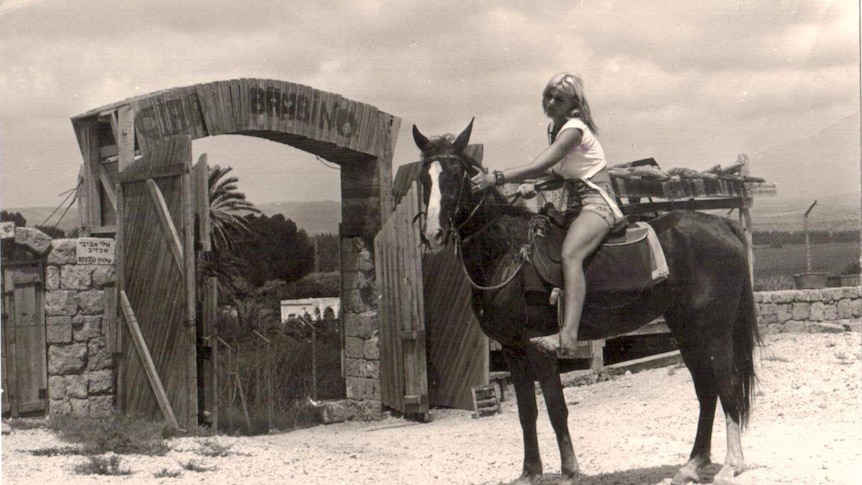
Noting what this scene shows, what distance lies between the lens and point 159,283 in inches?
349

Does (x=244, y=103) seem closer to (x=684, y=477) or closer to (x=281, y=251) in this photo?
(x=684, y=477)

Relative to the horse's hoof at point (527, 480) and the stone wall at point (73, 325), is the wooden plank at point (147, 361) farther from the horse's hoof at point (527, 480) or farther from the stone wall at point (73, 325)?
the horse's hoof at point (527, 480)

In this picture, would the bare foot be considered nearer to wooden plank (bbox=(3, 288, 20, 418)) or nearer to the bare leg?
the bare leg

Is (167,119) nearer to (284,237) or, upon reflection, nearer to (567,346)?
(567,346)

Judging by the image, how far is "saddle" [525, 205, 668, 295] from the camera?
5.56 meters

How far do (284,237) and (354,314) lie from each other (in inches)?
877

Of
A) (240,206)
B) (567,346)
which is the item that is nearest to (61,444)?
(567,346)

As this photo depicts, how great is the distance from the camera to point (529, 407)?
225 inches

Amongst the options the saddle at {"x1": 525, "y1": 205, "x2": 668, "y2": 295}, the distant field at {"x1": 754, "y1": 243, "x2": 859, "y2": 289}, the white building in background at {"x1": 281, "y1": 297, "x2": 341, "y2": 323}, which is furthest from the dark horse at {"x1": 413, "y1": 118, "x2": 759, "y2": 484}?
the white building in background at {"x1": 281, "y1": 297, "x2": 341, "y2": 323}

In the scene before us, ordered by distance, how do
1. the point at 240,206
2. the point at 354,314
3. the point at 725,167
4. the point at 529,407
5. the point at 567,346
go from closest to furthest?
1. the point at 567,346
2. the point at 529,407
3. the point at 354,314
4. the point at 725,167
5. the point at 240,206

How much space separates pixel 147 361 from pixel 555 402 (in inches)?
190

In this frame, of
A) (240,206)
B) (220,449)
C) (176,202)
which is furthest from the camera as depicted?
(240,206)

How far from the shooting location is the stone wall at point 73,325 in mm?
9312

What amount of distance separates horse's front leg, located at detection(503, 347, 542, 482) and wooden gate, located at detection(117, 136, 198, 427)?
3931 mm
